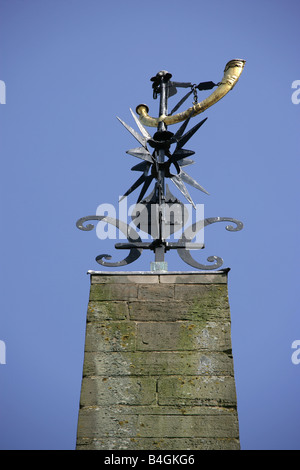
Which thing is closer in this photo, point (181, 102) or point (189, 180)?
point (189, 180)

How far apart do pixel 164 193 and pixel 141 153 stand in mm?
431

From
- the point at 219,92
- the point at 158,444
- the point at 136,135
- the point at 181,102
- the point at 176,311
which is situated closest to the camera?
the point at 158,444

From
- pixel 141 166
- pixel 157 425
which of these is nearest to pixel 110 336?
pixel 157 425

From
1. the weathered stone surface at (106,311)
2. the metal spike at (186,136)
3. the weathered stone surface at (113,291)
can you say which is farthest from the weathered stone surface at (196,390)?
the metal spike at (186,136)

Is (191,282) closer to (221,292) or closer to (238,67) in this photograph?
(221,292)

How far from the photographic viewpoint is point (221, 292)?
3.85 meters

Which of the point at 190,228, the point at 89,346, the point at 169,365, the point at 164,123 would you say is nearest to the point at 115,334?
the point at 89,346

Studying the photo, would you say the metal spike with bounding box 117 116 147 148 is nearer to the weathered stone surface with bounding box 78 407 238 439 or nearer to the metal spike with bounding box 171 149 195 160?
the metal spike with bounding box 171 149 195 160

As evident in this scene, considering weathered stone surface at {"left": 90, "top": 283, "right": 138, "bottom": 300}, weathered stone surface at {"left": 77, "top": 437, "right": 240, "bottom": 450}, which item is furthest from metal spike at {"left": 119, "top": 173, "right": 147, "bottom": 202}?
weathered stone surface at {"left": 77, "top": 437, "right": 240, "bottom": 450}

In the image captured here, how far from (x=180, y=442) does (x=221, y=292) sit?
1154 millimetres

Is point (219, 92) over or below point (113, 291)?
over

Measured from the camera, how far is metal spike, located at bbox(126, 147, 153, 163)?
4535mm

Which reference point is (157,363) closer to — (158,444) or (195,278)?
(158,444)

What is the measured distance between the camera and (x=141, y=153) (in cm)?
459
